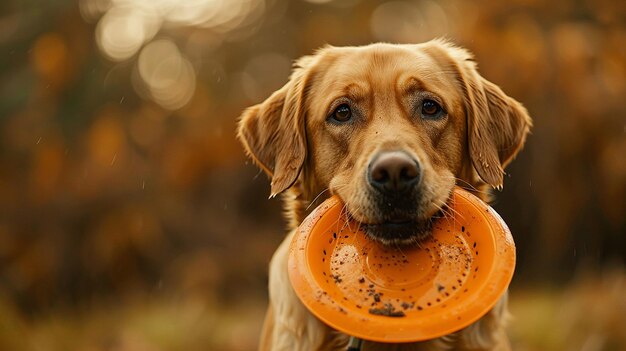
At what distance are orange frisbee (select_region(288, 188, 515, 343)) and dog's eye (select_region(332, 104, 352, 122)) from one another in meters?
0.54

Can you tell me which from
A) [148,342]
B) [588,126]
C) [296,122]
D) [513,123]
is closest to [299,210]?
[296,122]

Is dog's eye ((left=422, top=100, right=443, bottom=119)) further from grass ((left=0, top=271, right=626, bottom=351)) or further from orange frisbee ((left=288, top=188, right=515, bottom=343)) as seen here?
grass ((left=0, top=271, right=626, bottom=351))

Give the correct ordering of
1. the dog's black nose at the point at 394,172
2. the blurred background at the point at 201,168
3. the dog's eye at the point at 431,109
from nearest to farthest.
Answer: the dog's black nose at the point at 394,172
the dog's eye at the point at 431,109
the blurred background at the point at 201,168

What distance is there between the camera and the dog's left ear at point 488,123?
4.13m

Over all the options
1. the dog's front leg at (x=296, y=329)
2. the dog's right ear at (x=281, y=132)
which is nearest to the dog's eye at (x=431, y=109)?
the dog's right ear at (x=281, y=132)

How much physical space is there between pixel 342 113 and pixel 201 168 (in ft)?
18.7

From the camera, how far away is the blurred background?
827 centimetres

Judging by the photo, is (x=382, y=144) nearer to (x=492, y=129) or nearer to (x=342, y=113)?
(x=342, y=113)

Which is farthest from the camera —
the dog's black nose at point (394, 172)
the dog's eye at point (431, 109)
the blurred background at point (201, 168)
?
the blurred background at point (201, 168)

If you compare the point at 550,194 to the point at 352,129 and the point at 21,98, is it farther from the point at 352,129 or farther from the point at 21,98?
the point at 21,98

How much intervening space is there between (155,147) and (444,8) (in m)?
3.90

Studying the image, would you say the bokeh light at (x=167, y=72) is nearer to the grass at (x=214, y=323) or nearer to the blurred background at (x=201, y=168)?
the blurred background at (x=201, y=168)

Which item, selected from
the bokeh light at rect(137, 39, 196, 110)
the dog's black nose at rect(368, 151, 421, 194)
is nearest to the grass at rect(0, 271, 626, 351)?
the bokeh light at rect(137, 39, 196, 110)

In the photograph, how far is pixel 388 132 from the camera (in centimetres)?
381
